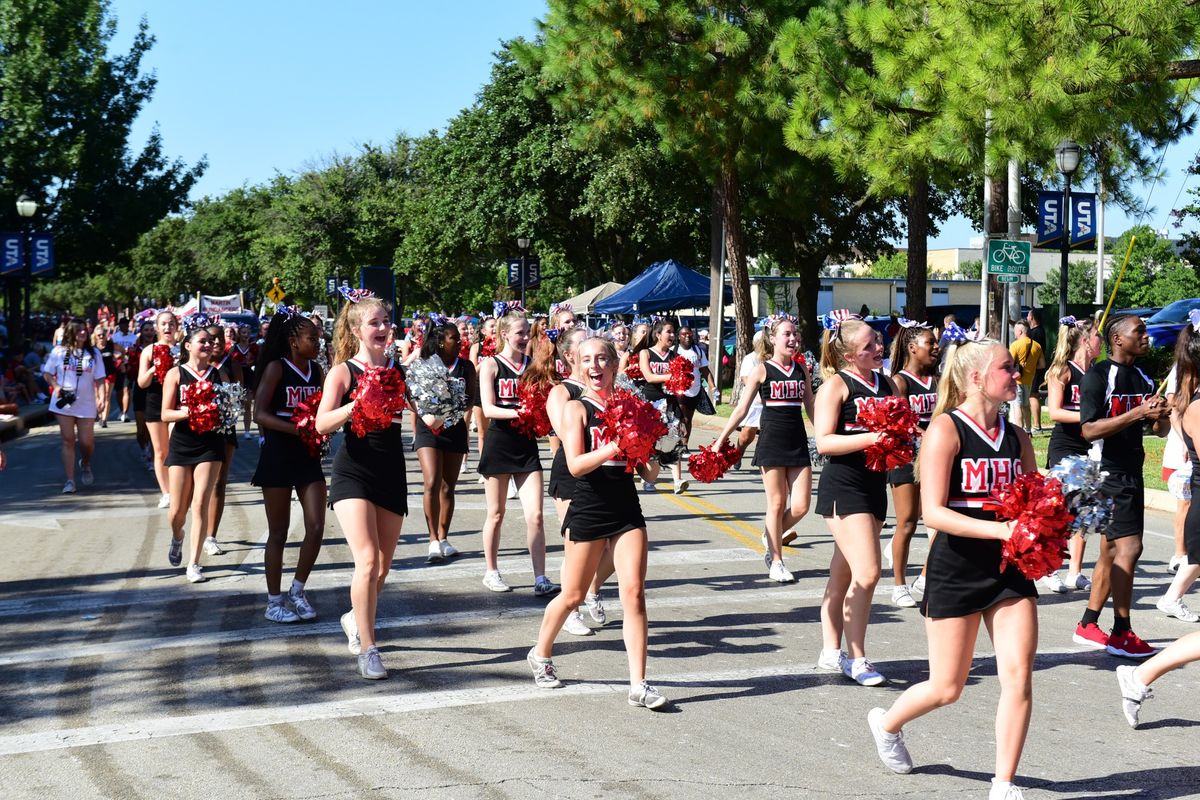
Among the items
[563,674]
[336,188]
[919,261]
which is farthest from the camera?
[336,188]

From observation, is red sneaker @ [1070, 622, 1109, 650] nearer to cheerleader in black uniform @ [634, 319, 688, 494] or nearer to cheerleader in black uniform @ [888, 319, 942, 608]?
cheerleader in black uniform @ [888, 319, 942, 608]

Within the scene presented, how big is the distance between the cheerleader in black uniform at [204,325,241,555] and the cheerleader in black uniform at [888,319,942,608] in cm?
492

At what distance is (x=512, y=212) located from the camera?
45562 mm

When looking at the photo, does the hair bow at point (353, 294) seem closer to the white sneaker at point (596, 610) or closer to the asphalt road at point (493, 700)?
the asphalt road at point (493, 700)

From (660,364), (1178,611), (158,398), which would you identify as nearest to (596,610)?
(1178,611)

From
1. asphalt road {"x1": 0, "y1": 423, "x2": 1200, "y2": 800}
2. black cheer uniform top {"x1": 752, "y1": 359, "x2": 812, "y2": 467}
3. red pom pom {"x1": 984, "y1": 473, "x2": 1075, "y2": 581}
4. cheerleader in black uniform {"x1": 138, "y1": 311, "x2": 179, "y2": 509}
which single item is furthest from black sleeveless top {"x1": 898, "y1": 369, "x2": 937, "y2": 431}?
cheerleader in black uniform {"x1": 138, "y1": 311, "x2": 179, "y2": 509}

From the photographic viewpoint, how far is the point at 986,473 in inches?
192

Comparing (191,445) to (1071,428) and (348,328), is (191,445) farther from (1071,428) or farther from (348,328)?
(1071,428)

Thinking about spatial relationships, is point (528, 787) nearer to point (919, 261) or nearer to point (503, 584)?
point (503, 584)

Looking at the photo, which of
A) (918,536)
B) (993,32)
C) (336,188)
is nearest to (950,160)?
(993,32)

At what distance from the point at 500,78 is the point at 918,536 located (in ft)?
121

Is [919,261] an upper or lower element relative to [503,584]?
upper

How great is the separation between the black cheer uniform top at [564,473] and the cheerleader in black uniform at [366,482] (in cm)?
83

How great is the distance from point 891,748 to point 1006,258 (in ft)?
42.8
